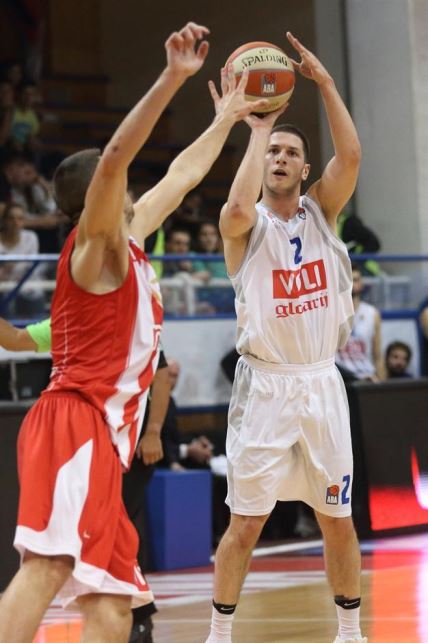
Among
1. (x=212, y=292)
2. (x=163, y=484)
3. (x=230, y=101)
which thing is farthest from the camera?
(x=212, y=292)

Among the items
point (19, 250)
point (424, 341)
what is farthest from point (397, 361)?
point (19, 250)

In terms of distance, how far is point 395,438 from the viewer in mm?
8797

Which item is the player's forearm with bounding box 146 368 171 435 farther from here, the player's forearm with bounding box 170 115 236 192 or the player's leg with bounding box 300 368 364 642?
the player's forearm with bounding box 170 115 236 192

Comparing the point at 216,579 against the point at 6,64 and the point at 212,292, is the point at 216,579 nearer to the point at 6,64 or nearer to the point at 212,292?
the point at 212,292

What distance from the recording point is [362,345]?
10.1 m

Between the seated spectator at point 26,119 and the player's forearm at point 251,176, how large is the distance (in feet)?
27.9

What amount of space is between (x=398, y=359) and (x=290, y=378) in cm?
548

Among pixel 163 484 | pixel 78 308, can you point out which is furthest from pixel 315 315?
pixel 163 484

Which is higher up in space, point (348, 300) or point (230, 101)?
point (230, 101)

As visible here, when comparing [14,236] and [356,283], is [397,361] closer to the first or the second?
[356,283]

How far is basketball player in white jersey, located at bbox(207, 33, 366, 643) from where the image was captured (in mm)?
4969

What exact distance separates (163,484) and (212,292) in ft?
7.91

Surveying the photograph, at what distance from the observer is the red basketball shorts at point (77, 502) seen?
3371mm

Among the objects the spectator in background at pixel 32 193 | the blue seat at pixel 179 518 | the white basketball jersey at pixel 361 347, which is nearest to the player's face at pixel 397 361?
the white basketball jersey at pixel 361 347
